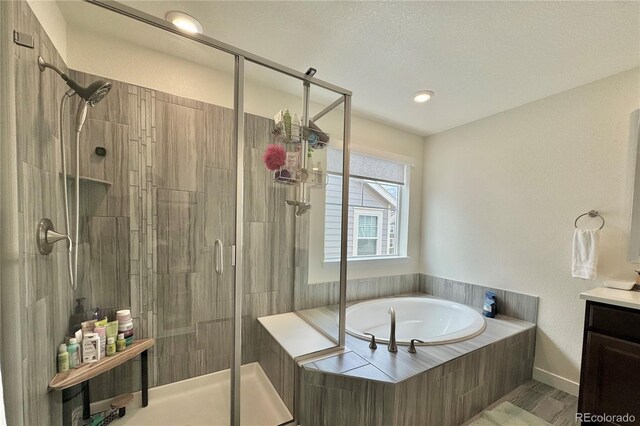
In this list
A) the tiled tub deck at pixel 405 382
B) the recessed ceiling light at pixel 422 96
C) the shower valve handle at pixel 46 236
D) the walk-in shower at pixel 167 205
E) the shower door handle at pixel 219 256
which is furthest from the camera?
the recessed ceiling light at pixel 422 96

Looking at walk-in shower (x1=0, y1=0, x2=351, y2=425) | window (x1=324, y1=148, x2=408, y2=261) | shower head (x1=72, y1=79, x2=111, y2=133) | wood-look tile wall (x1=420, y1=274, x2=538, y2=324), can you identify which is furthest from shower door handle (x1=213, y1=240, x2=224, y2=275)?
wood-look tile wall (x1=420, y1=274, x2=538, y2=324)

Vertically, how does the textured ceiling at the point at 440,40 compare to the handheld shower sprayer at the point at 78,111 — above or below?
above

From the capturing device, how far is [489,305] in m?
2.36

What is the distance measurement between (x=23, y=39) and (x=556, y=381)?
12.5ft

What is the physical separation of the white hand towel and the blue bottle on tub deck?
0.66 metres

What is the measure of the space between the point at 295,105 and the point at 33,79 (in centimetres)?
140

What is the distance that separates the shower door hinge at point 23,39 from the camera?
93cm

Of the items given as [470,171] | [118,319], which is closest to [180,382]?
[118,319]

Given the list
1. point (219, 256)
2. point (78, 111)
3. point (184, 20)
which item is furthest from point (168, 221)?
point (184, 20)

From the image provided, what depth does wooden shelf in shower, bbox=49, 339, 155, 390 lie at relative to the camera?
1.26 metres

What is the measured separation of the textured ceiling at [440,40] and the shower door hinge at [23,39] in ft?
1.97

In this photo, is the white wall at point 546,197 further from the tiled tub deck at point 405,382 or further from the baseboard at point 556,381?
the tiled tub deck at point 405,382

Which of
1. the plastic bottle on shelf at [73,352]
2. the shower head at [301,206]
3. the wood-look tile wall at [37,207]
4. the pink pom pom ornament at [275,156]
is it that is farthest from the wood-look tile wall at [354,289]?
the wood-look tile wall at [37,207]

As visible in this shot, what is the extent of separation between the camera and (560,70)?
5.77 feet
